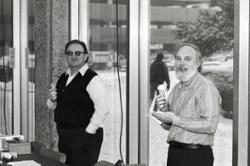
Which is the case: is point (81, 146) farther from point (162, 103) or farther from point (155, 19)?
point (155, 19)

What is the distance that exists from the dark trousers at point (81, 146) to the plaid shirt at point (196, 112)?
1188 mm

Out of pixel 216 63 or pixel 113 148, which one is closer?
pixel 216 63

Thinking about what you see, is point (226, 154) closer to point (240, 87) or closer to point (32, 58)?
point (240, 87)

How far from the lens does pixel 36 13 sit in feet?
23.1

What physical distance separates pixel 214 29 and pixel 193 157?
1071 mm

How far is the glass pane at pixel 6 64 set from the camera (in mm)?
8429

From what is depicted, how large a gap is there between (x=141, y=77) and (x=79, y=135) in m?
0.83

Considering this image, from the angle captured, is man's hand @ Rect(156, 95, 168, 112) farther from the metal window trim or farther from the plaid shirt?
the metal window trim

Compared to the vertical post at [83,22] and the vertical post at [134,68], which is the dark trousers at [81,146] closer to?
the vertical post at [134,68]

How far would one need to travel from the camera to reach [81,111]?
5.50 metres

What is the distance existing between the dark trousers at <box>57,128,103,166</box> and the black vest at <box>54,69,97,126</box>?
0.11 meters

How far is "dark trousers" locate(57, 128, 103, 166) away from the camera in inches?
216

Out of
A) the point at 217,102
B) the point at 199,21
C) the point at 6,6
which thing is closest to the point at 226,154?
the point at 217,102

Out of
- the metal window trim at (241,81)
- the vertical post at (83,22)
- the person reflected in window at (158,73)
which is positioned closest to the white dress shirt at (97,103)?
the person reflected in window at (158,73)
